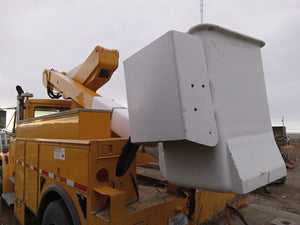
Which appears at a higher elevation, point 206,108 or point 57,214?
point 206,108

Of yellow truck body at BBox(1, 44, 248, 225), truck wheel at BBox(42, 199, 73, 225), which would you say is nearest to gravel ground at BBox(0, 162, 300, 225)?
→ yellow truck body at BBox(1, 44, 248, 225)

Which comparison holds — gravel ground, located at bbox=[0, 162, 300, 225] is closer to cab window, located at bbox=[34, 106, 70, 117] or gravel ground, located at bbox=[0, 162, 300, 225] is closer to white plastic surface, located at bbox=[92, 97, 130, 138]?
cab window, located at bbox=[34, 106, 70, 117]

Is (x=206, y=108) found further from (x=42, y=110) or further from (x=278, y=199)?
(x=278, y=199)

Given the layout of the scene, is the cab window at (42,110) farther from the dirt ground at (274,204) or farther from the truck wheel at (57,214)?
Answer: the dirt ground at (274,204)

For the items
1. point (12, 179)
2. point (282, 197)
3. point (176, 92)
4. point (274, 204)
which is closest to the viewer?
point (176, 92)

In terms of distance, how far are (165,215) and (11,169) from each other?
4.10 m

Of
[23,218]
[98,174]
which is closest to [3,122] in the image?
[23,218]

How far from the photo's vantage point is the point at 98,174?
2055 millimetres

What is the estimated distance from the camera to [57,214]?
2.44m

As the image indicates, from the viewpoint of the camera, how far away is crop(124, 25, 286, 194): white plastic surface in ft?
4.63

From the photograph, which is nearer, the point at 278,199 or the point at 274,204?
the point at 274,204

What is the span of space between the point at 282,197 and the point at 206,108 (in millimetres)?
6613

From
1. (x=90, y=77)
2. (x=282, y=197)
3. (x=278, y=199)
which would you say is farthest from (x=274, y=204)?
(x=90, y=77)

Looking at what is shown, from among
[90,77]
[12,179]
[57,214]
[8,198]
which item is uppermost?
[90,77]
